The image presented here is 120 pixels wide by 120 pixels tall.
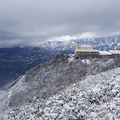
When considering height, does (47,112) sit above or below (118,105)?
below

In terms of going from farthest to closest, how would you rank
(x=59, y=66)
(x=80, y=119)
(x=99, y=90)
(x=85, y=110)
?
(x=59, y=66)
(x=99, y=90)
(x=85, y=110)
(x=80, y=119)

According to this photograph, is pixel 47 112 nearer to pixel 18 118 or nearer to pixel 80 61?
pixel 18 118

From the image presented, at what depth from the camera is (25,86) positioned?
48.3 metres

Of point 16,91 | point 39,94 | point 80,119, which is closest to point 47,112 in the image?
point 80,119

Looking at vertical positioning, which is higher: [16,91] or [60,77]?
[60,77]

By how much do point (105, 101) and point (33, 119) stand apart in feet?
27.4

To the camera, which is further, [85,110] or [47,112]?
[47,112]

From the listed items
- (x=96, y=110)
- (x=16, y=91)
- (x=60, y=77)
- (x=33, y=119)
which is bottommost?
(x=16, y=91)

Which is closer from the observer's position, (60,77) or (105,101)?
(105,101)

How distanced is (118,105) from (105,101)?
1937 millimetres

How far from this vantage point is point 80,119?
41.3 feet

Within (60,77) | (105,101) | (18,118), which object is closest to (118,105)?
(105,101)

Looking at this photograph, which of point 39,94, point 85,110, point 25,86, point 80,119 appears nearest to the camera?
point 80,119

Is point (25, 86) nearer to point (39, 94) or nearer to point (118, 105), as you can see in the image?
point (39, 94)
